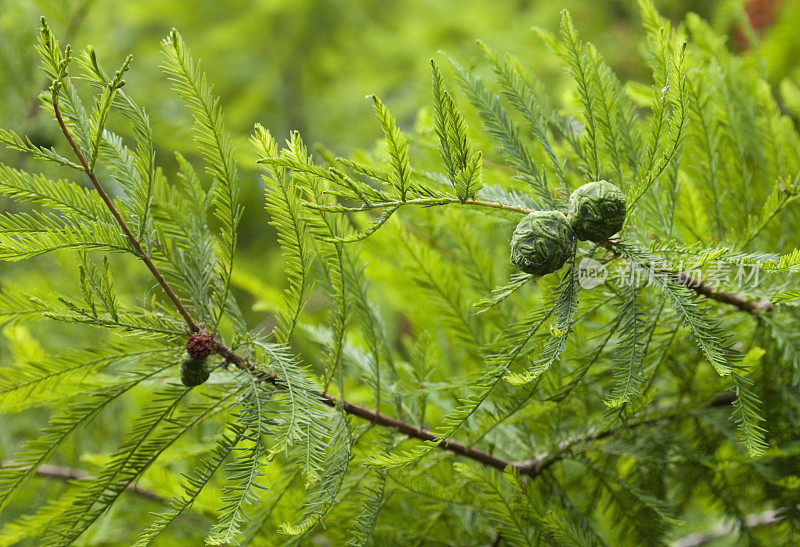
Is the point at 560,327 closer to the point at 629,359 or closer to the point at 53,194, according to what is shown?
the point at 629,359

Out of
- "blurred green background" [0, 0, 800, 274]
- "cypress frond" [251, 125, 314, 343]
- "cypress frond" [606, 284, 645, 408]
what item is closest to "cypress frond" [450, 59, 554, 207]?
"cypress frond" [606, 284, 645, 408]

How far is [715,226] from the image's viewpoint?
0.90 metres

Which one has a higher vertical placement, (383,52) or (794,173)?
(383,52)

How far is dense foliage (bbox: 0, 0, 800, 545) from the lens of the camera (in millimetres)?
624

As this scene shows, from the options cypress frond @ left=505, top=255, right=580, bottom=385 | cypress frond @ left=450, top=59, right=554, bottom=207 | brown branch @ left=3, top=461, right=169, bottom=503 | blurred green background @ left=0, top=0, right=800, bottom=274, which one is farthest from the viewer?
blurred green background @ left=0, top=0, right=800, bottom=274

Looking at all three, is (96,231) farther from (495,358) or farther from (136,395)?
(136,395)

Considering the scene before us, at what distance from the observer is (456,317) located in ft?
3.09

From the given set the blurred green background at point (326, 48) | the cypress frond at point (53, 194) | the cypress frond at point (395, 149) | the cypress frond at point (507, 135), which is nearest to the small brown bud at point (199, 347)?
the cypress frond at point (53, 194)

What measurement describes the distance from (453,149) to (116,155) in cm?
40

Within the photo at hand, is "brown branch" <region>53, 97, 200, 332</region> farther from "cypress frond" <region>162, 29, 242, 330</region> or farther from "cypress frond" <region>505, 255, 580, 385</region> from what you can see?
"cypress frond" <region>505, 255, 580, 385</region>

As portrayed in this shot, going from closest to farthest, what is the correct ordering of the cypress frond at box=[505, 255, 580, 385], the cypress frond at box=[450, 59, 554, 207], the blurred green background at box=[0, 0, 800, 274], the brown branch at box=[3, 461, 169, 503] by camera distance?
the cypress frond at box=[505, 255, 580, 385]
the cypress frond at box=[450, 59, 554, 207]
the brown branch at box=[3, 461, 169, 503]
the blurred green background at box=[0, 0, 800, 274]

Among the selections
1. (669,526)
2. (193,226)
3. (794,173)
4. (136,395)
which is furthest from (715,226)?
(136,395)

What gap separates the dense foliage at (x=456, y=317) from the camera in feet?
2.05

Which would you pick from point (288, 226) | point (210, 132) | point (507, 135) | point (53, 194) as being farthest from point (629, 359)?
point (53, 194)
